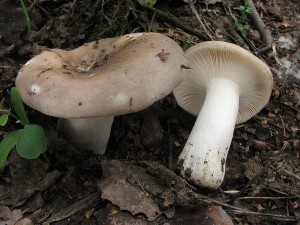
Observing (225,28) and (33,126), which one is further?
(225,28)

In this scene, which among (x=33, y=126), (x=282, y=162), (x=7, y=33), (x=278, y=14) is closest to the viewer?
(x=33, y=126)

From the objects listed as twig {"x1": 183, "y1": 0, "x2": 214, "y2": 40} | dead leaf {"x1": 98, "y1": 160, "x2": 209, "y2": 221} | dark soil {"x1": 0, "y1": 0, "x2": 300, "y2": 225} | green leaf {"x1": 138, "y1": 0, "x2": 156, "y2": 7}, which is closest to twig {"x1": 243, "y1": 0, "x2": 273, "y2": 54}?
dark soil {"x1": 0, "y1": 0, "x2": 300, "y2": 225}

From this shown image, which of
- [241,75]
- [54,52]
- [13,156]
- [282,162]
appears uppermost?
[54,52]

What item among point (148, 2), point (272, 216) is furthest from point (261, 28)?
point (272, 216)

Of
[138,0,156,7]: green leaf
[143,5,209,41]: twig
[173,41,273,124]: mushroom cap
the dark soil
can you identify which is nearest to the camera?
the dark soil

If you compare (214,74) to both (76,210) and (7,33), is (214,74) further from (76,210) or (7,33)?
(7,33)

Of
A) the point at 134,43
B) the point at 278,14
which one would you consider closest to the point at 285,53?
the point at 278,14

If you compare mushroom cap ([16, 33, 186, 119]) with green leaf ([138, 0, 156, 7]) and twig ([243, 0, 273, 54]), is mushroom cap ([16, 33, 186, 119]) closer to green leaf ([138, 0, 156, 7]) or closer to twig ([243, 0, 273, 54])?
green leaf ([138, 0, 156, 7])

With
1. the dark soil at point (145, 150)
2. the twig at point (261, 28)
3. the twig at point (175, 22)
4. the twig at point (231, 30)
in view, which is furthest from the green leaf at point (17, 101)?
the twig at point (261, 28)
